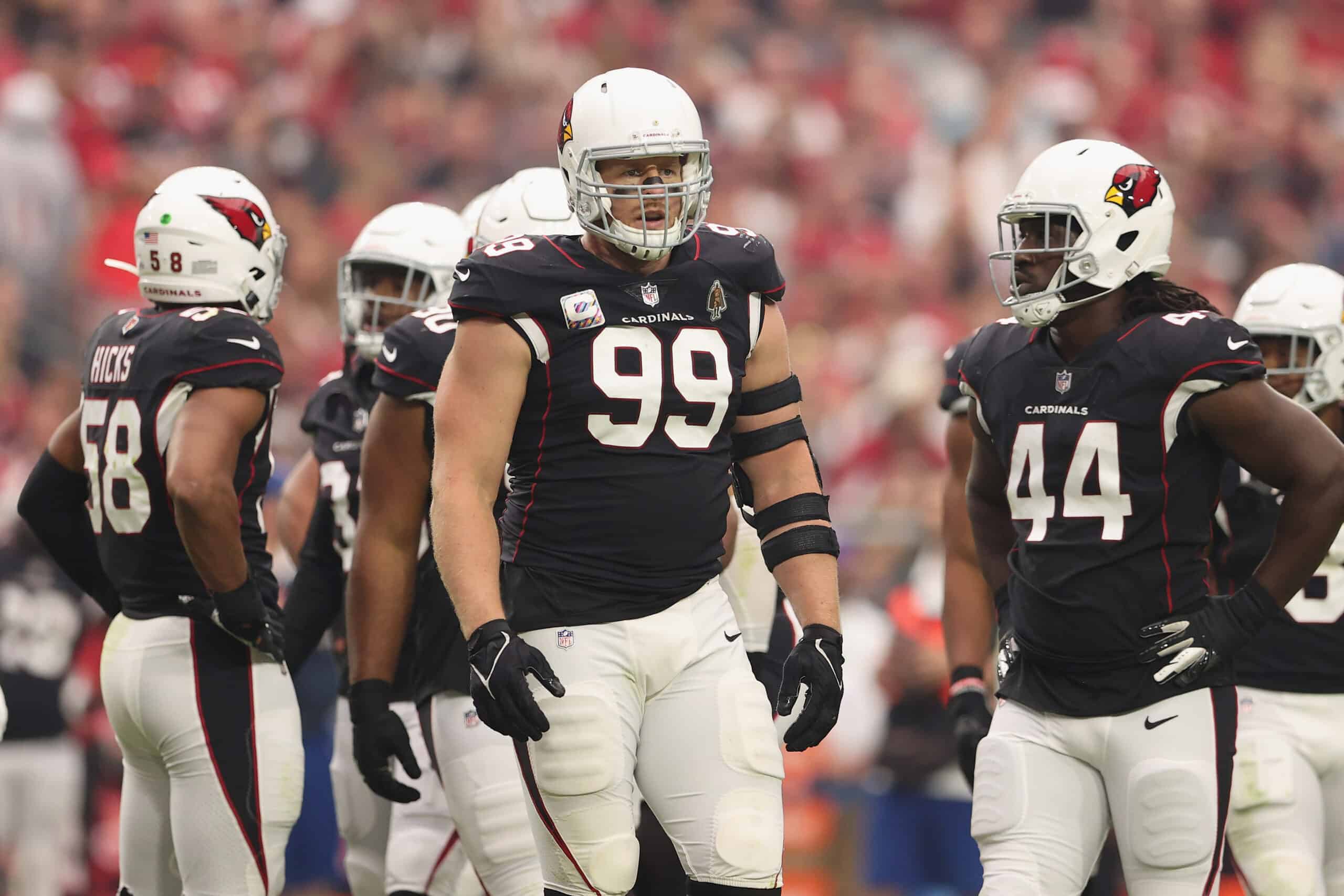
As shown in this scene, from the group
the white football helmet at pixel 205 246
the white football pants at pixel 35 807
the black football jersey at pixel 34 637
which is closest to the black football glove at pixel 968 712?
the white football helmet at pixel 205 246

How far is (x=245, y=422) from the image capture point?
14.4 feet

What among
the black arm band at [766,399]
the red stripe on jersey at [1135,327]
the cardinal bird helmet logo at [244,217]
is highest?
the cardinal bird helmet logo at [244,217]

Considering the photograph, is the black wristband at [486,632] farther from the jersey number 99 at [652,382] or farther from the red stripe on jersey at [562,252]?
the red stripe on jersey at [562,252]

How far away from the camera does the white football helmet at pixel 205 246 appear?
4625 mm

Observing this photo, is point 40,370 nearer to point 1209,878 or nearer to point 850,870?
point 850,870

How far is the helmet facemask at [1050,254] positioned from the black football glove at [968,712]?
1098 millimetres

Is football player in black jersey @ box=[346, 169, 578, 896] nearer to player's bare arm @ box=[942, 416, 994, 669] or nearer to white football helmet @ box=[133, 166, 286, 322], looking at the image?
white football helmet @ box=[133, 166, 286, 322]

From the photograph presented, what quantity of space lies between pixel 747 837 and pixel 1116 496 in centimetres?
111

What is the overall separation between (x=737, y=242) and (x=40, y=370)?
6914 millimetres

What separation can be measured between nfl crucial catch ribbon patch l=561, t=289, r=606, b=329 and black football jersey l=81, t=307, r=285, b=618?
1207 mm

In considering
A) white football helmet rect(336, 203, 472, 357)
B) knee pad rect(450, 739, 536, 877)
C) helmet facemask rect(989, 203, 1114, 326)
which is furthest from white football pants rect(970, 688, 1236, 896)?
white football helmet rect(336, 203, 472, 357)

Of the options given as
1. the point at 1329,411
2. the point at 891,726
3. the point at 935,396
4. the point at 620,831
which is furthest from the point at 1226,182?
the point at 620,831

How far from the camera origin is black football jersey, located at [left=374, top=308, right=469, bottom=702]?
14.1 feet

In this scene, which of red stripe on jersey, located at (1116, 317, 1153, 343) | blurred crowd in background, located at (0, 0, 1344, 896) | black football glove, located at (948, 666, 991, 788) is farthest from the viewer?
blurred crowd in background, located at (0, 0, 1344, 896)
